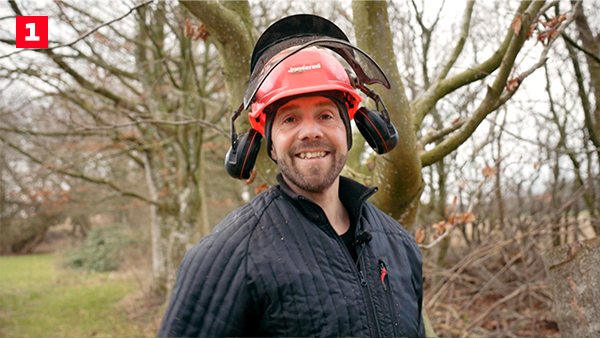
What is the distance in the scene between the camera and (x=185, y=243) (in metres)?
8.54

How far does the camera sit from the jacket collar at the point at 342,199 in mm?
1611

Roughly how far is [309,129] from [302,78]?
0.23 m

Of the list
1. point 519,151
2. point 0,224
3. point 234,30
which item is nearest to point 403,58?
point 519,151

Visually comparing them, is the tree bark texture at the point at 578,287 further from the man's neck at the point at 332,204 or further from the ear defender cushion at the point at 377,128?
the man's neck at the point at 332,204

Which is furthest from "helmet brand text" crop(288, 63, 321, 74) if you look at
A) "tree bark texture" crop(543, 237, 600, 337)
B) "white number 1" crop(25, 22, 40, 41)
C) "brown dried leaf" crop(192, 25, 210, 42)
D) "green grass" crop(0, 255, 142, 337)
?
"green grass" crop(0, 255, 142, 337)

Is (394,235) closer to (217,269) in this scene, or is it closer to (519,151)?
(217,269)

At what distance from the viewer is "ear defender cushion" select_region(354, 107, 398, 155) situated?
2078 millimetres

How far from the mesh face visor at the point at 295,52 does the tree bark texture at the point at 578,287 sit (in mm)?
1868

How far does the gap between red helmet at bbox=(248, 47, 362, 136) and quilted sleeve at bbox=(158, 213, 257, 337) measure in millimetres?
682

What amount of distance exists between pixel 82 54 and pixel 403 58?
22.0ft

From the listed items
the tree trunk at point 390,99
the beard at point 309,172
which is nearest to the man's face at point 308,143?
the beard at point 309,172

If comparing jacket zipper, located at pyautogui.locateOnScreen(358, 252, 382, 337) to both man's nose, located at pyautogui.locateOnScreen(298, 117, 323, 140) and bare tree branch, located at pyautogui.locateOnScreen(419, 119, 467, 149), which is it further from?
bare tree branch, located at pyautogui.locateOnScreen(419, 119, 467, 149)

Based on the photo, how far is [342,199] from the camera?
1.94 m

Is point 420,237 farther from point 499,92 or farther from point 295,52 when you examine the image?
A: point 295,52
